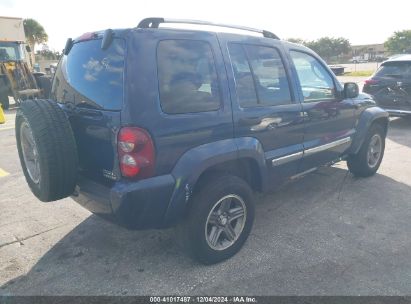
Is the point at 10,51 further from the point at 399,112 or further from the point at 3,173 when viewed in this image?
the point at 399,112

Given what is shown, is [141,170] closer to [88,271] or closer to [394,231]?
[88,271]

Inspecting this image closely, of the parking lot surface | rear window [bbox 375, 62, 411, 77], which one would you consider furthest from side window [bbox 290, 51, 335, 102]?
rear window [bbox 375, 62, 411, 77]

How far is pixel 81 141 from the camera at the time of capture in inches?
111

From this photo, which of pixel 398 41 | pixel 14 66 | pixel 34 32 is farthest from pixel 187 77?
pixel 398 41

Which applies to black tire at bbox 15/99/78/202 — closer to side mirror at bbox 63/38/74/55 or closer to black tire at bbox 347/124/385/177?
side mirror at bbox 63/38/74/55

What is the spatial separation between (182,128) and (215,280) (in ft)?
4.12

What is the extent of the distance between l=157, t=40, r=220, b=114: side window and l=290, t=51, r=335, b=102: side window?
1.32 m

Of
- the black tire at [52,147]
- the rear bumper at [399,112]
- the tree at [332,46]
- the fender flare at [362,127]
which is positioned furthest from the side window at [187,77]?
the tree at [332,46]

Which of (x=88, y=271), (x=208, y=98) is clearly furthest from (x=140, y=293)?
(x=208, y=98)

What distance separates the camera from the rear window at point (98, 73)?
8.22 feet

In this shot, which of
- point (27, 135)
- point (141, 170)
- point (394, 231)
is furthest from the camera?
point (394, 231)

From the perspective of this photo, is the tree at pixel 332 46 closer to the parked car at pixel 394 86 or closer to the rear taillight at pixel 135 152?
the parked car at pixel 394 86

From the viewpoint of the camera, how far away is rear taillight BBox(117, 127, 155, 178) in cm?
243

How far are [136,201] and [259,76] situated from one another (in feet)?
5.51
